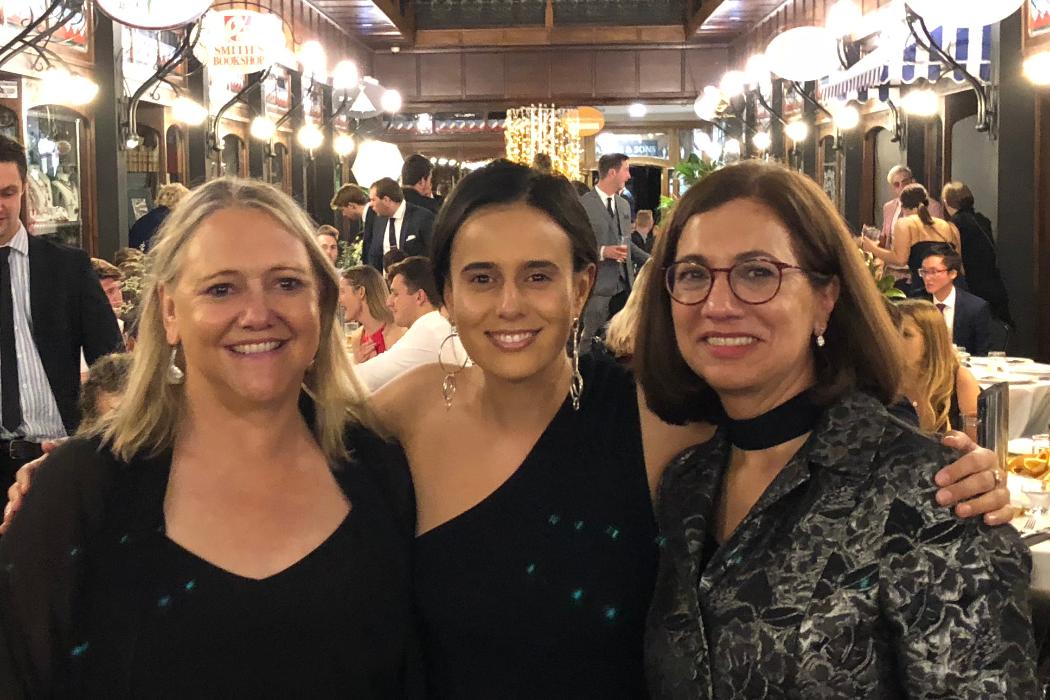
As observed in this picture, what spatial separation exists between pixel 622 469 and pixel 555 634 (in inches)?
11.0

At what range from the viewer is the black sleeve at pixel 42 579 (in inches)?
58.7

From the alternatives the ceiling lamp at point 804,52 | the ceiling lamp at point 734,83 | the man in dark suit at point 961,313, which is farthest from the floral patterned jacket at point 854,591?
the ceiling lamp at point 734,83

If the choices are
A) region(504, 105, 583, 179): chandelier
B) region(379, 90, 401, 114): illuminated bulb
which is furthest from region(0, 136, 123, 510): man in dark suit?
region(379, 90, 401, 114): illuminated bulb

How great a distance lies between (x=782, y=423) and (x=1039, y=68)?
6999mm

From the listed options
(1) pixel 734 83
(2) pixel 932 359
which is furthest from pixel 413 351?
(1) pixel 734 83

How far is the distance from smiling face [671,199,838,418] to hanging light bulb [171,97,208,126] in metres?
9.08

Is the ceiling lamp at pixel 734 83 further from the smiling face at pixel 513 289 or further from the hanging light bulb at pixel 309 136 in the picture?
the smiling face at pixel 513 289

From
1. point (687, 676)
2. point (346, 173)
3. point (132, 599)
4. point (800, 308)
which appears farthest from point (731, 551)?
point (346, 173)

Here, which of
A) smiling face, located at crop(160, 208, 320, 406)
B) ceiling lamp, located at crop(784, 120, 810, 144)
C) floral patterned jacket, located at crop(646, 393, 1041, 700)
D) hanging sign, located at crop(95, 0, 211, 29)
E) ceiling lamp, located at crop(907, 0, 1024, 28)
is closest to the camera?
floral patterned jacket, located at crop(646, 393, 1041, 700)

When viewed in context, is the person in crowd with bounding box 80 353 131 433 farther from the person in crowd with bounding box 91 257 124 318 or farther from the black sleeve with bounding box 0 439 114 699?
the person in crowd with bounding box 91 257 124 318

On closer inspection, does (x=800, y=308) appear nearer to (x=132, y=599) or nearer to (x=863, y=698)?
(x=863, y=698)

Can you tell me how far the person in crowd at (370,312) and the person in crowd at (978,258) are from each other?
4.68 meters

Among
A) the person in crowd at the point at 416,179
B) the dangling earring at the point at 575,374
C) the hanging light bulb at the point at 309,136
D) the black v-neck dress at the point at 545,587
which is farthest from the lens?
the hanging light bulb at the point at 309,136

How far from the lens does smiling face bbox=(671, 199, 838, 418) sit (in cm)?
153
